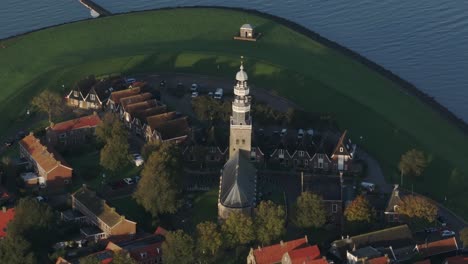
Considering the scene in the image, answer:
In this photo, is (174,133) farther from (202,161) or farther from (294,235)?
(294,235)

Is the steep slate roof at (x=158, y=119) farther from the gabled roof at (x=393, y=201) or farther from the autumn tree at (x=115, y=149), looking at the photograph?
the gabled roof at (x=393, y=201)

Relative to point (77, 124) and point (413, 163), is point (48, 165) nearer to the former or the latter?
point (77, 124)

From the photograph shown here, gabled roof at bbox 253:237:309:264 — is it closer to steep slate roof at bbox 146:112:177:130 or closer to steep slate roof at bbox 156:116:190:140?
steep slate roof at bbox 156:116:190:140

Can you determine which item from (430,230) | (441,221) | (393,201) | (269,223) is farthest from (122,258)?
(441,221)

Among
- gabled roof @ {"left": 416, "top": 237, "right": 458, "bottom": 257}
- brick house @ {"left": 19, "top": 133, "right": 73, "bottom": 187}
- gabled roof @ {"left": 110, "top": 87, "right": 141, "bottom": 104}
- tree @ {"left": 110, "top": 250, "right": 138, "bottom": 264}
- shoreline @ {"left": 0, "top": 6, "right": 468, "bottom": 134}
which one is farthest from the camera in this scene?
shoreline @ {"left": 0, "top": 6, "right": 468, "bottom": 134}

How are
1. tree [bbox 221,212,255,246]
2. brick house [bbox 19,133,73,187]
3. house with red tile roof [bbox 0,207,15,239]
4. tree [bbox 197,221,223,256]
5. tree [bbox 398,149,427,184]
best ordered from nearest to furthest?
tree [bbox 197,221,223,256]
tree [bbox 221,212,255,246]
house with red tile roof [bbox 0,207,15,239]
brick house [bbox 19,133,73,187]
tree [bbox 398,149,427,184]

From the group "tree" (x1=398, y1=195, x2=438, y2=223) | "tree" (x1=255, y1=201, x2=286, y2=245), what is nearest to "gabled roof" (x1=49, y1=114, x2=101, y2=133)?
"tree" (x1=255, y1=201, x2=286, y2=245)
